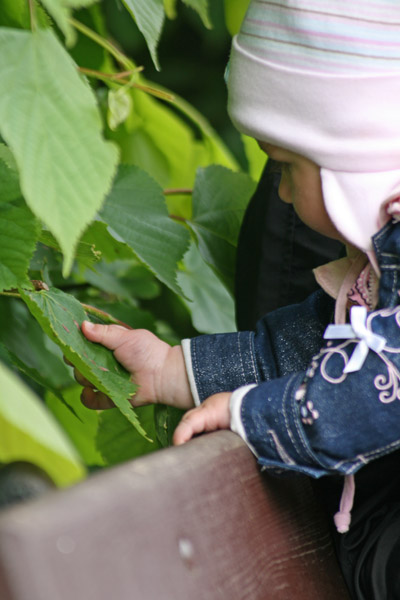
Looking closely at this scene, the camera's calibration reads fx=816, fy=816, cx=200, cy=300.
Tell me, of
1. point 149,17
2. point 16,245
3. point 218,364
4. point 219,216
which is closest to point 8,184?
point 16,245

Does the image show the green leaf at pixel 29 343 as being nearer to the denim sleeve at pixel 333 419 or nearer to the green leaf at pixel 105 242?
the green leaf at pixel 105 242

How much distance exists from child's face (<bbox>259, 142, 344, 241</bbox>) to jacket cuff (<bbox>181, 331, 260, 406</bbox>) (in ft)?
0.45

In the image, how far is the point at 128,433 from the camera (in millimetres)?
817

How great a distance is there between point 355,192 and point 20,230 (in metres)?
0.27

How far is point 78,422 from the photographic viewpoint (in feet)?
3.02

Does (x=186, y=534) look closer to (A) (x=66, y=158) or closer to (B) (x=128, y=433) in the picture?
Result: (A) (x=66, y=158)

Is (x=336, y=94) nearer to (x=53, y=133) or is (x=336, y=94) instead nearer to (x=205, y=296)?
(x=53, y=133)

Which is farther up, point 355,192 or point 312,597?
point 355,192

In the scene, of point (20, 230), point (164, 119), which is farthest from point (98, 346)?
point (164, 119)

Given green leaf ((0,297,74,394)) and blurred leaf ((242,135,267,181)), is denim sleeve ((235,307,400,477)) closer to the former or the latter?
green leaf ((0,297,74,394))

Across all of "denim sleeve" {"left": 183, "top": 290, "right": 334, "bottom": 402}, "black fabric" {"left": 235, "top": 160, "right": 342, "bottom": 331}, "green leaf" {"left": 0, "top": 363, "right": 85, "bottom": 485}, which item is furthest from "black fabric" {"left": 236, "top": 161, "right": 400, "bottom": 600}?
"green leaf" {"left": 0, "top": 363, "right": 85, "bottom": 485}

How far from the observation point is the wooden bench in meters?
0.32

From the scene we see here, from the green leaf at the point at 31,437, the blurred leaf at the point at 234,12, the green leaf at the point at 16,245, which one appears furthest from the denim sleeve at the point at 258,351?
the blurred leaf at the point at 234,12

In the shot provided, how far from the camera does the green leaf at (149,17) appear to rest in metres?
0.60
